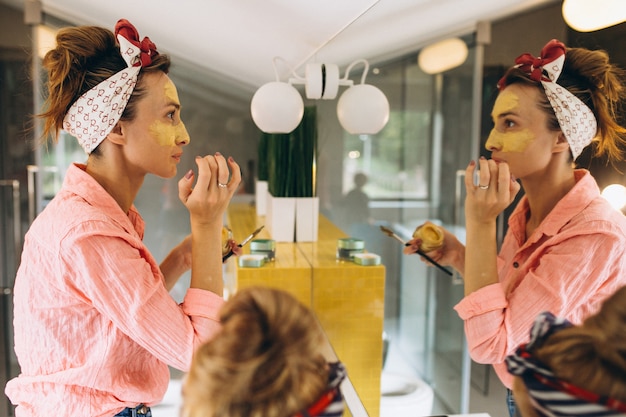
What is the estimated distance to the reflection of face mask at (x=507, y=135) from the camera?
71 centimetres

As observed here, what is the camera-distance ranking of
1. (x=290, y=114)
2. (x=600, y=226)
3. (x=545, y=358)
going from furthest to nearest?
(x=290, y=114)
(x=600, y=226)
(x=545, y=358)

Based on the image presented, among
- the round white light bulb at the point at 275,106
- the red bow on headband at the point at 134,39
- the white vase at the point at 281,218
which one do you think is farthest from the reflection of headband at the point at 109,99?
the white vase at the point at 281,218

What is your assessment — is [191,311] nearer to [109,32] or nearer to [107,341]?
[107,341]

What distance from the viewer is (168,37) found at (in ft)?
3.32

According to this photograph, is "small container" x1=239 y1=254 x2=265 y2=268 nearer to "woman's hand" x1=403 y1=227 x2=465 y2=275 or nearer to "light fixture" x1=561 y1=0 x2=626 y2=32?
"woman's hand" x1=403 y1=227 x2=465 y2=275

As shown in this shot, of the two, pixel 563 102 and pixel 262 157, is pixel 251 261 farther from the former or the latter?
pixel 563 102

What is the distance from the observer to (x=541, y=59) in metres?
0.69

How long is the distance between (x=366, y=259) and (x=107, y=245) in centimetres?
Result: 71

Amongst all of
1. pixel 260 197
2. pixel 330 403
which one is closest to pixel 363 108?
pixel 260 197

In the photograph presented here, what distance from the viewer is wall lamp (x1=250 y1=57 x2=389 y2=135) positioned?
111cm

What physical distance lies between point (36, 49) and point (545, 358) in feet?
3.51

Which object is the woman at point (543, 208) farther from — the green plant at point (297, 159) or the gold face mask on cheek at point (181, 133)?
the green plant at point (297, 159)

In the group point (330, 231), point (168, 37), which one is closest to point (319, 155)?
point (330, 231)

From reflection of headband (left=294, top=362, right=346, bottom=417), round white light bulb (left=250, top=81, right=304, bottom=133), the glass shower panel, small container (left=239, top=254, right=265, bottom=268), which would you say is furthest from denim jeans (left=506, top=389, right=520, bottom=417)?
round white light bulb (left=250, top=81, right=304, bottom=133)
